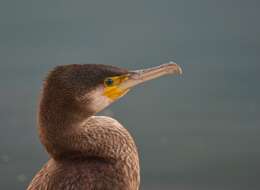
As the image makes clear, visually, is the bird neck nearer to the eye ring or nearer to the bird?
the bird

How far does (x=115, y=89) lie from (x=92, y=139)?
0.25 metres

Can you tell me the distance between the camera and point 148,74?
3871mm

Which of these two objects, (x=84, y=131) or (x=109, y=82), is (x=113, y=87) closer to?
(x=109, y=82)

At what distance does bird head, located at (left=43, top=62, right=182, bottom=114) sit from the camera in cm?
365

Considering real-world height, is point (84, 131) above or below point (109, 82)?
below

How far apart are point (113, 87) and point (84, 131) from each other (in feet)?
0.80

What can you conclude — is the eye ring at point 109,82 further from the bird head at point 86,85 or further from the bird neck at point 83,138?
the bird neck at point 83,138

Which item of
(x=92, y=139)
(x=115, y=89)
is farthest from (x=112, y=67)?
(x=92, y=139)

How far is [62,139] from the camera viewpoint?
12.3 feet

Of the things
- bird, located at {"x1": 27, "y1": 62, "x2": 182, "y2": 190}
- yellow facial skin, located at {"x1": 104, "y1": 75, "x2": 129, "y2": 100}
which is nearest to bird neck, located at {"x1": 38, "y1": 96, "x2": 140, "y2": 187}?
bird, located at {"x1": 27, "y1": 62, "x2": 182, "y2": 190}

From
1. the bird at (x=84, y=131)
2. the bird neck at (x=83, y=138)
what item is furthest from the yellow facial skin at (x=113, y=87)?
the bird neck at (x=83, y=138)

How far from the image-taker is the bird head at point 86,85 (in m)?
3.65

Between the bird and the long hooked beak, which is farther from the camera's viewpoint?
the long hooked beak

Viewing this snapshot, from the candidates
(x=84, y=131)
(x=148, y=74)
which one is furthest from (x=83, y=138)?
(x=148, y=74)
